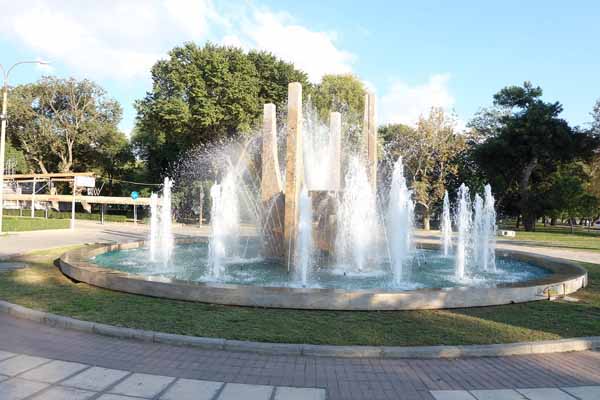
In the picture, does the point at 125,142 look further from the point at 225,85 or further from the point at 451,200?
the point at 451,200

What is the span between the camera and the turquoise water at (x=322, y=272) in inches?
385

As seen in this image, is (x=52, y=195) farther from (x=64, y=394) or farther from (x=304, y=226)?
(x=64, y=394)

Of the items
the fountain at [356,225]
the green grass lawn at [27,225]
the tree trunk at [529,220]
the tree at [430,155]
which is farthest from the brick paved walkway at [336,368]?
the tree trunk at [529,220]

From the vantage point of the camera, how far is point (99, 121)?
48.8m

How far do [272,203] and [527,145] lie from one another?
113ft

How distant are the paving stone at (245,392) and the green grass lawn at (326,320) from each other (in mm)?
1188

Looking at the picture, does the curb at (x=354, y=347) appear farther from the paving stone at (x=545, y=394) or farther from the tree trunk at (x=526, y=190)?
the tree trunk at (x=526, y=190)

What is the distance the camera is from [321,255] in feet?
42.9

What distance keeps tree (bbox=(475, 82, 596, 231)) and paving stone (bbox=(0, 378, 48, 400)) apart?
1651 inches

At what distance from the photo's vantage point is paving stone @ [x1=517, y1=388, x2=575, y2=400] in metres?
4.30

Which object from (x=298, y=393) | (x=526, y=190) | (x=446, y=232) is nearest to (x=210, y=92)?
(x=446, y=232)

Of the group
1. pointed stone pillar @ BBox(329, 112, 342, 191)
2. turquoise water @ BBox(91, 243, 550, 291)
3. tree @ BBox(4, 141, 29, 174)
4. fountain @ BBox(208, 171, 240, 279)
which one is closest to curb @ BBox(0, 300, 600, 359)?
turquoise water @ BBox(91, 243, 550, 291)

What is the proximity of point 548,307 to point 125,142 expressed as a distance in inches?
2126

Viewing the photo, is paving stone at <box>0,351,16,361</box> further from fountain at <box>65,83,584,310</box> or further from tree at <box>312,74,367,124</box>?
tree at <box>312,74,367,124</box>
